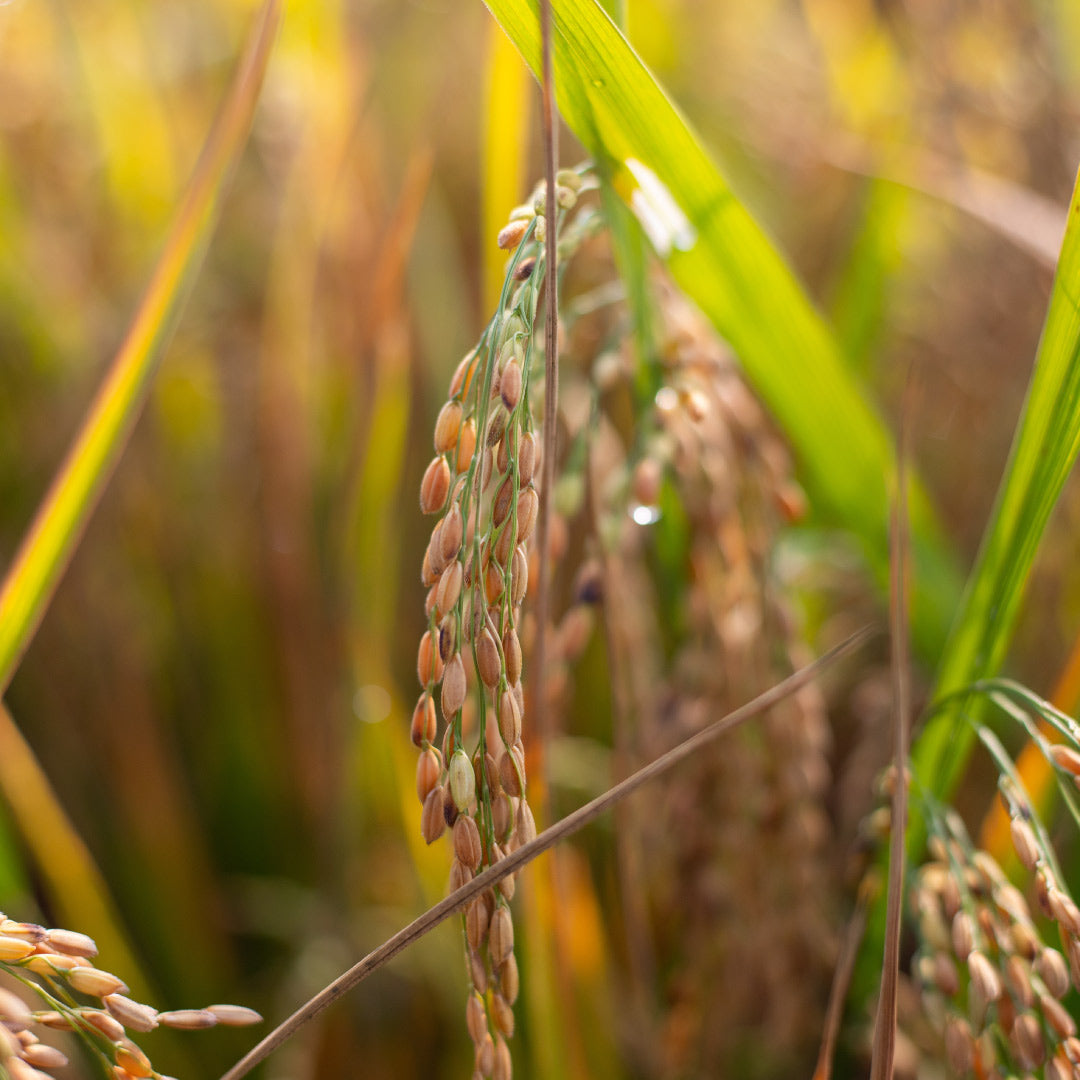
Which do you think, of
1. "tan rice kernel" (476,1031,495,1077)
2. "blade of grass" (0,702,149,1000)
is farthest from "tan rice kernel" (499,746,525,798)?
"blade of grass" (0,702,149,1000)

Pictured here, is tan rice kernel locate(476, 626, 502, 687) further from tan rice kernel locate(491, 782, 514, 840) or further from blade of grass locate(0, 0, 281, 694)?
blade of grass locate(0, 0, 281, 694)

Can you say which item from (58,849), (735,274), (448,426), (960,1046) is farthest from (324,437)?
(960,1046)

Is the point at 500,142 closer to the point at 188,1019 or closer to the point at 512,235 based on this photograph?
the point at 512,235

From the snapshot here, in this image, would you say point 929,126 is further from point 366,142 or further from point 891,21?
point 366,142

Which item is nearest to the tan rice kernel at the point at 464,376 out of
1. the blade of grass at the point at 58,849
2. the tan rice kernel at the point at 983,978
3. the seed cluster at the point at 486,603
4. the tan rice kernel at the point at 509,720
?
the seed cluster at the point at 486,603

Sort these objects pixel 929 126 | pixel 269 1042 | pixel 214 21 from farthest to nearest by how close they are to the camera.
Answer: pixel 214 21
pixel 929 126
pixel 269 1042

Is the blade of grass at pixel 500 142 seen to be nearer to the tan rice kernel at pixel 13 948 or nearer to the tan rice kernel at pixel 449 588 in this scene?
the tan rice kernel at pixel 449 588

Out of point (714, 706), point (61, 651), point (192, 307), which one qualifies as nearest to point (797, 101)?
point (192, 307)

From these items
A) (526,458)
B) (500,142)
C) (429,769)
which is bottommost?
(429,769)
